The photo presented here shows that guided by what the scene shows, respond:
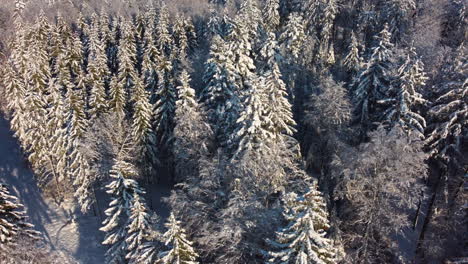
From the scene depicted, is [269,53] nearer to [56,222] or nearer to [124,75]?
[124,75]

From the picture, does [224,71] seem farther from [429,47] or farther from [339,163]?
[429,47]

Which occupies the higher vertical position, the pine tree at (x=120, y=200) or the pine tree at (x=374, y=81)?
the pine tree at (x=374, y=81)

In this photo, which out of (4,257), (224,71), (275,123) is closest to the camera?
(4,257)

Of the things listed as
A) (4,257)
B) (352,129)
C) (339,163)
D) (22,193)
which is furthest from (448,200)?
(22,193)

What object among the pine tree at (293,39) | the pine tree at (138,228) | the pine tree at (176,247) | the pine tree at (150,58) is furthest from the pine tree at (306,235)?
the pine tree at (293,39)

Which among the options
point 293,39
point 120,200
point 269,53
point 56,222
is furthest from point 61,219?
point 293,39

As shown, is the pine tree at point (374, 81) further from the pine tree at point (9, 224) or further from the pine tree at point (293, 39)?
the pine tree at point (9, 224)
